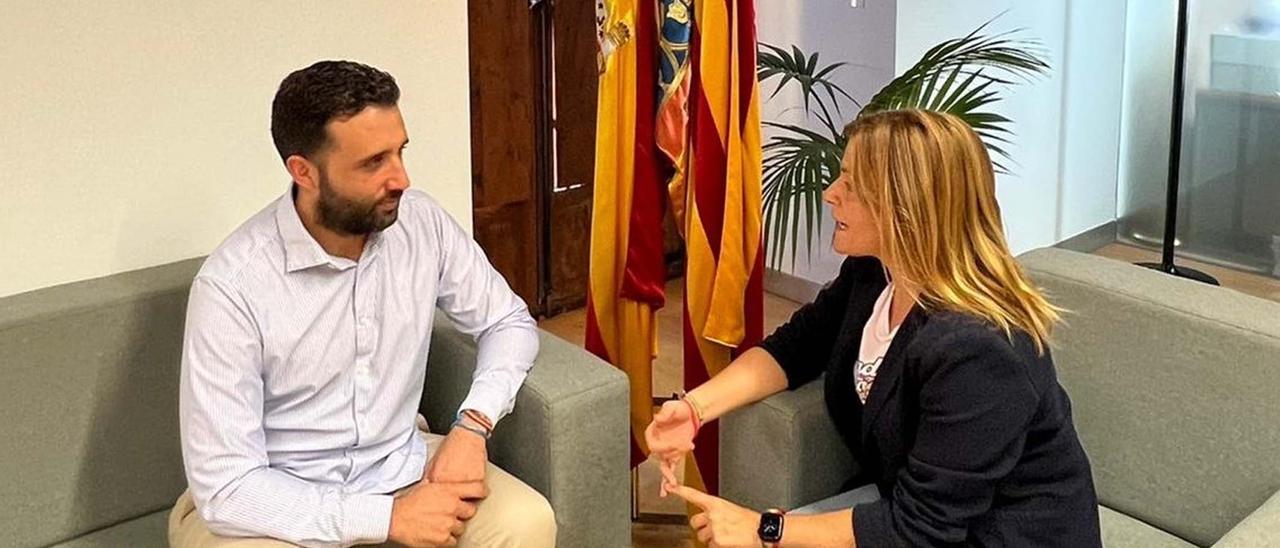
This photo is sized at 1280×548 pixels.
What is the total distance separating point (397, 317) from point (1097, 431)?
1.10 meters

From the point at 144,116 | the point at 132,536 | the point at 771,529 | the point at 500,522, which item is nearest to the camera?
the point at 771,529

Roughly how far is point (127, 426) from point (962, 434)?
4.33 ft

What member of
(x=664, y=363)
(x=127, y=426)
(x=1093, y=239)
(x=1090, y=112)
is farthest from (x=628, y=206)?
(x=1093, y=239)

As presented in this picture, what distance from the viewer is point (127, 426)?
93.3 inches

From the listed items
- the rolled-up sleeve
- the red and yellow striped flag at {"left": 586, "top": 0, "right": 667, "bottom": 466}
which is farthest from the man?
the rolled-up sleeve

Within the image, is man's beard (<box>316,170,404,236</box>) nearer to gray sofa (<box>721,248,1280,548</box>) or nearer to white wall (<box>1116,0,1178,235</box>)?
gray sofa (<box>721,248,1280,548</box>)

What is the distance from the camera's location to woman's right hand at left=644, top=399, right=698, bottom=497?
7.34 ft

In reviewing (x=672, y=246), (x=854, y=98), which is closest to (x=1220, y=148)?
(x=854, y=98)

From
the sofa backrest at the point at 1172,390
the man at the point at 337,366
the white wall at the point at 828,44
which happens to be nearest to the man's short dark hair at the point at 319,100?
the man at the point at 337,366

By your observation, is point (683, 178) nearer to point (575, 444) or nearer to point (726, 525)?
point (575, 444)

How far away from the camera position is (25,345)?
7.37 feet

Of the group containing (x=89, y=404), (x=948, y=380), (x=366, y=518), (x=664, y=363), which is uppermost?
(x=948, y=380)

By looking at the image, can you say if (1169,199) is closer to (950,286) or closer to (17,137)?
(950,286)

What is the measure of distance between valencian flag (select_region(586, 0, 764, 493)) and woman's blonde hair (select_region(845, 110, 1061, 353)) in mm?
724
